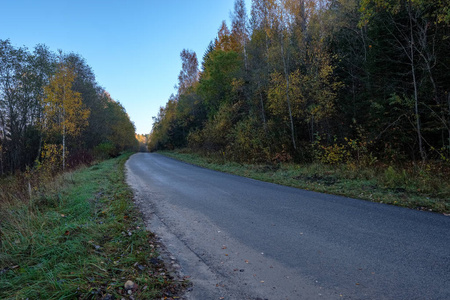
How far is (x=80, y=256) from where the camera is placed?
3.52 m

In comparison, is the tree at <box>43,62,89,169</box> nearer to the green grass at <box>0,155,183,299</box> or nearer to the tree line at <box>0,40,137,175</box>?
the tree line at <box>0,40,137,175</box>

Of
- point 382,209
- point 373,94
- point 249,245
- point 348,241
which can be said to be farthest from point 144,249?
point 373,94

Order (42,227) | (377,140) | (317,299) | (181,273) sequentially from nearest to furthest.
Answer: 1. (317,299)
2. (181,273)
3. (42,227)
4. (377,140)

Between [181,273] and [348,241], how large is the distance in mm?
2715

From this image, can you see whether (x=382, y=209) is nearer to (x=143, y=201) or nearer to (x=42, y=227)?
(x=143, y=201)

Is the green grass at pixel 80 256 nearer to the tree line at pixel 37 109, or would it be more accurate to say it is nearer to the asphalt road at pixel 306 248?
the asphalt road at pixel 306 248

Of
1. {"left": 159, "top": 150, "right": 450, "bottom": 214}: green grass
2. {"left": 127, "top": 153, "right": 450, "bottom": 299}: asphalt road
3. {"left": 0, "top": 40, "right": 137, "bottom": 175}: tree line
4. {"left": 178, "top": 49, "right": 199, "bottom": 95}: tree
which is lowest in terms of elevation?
{"left": 127, "top": 153, "right": 450, "bottom": 299}: asphalt road

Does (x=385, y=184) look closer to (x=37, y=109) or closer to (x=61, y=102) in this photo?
(x=61, y=102)

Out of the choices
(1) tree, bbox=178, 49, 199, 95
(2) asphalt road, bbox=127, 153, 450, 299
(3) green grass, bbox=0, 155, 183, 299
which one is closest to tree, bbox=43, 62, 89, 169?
(3) green grass, bbox=0, 155, 183, 299

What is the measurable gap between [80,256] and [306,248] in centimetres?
331

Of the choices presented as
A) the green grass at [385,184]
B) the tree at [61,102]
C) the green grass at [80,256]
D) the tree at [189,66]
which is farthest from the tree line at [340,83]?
the tree at [189,66]

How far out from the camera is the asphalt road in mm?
2889

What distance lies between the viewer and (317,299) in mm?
2693

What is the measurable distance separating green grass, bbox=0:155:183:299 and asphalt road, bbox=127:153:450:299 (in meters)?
0.47
